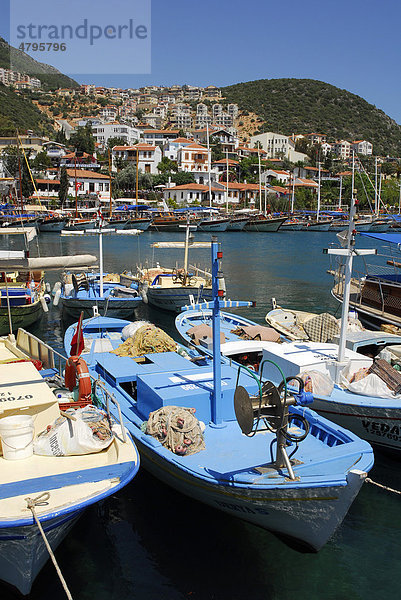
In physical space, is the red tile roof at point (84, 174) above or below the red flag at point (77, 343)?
above

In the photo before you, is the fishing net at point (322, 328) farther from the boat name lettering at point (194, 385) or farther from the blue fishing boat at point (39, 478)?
the blue fishing boat at point (39, 478)

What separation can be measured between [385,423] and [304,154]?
15745 cm

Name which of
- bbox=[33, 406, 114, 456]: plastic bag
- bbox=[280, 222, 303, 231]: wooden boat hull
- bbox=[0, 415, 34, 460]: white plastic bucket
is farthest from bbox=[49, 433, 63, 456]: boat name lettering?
bbox=[280, 222, 303, 231]: wooden boat hull

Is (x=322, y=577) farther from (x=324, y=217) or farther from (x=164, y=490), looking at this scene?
(x=324, y=217)

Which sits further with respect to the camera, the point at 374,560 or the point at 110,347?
the point at 110,347

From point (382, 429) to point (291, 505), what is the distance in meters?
4.52

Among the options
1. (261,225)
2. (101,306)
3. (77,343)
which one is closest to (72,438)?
(77,343)

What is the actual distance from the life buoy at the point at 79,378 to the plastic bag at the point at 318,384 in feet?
15.4

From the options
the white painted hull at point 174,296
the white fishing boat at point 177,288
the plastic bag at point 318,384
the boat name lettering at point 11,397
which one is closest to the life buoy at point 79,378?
the boat name lettering at point 11,397

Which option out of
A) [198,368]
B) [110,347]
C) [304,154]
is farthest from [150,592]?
[304,154]

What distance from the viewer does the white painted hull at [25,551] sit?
6.32 metres

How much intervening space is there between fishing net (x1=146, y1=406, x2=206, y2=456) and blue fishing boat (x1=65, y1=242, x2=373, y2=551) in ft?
0.06

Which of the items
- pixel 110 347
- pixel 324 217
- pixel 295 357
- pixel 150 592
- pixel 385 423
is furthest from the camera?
pixel 324 217

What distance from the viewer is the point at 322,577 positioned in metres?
7.61
